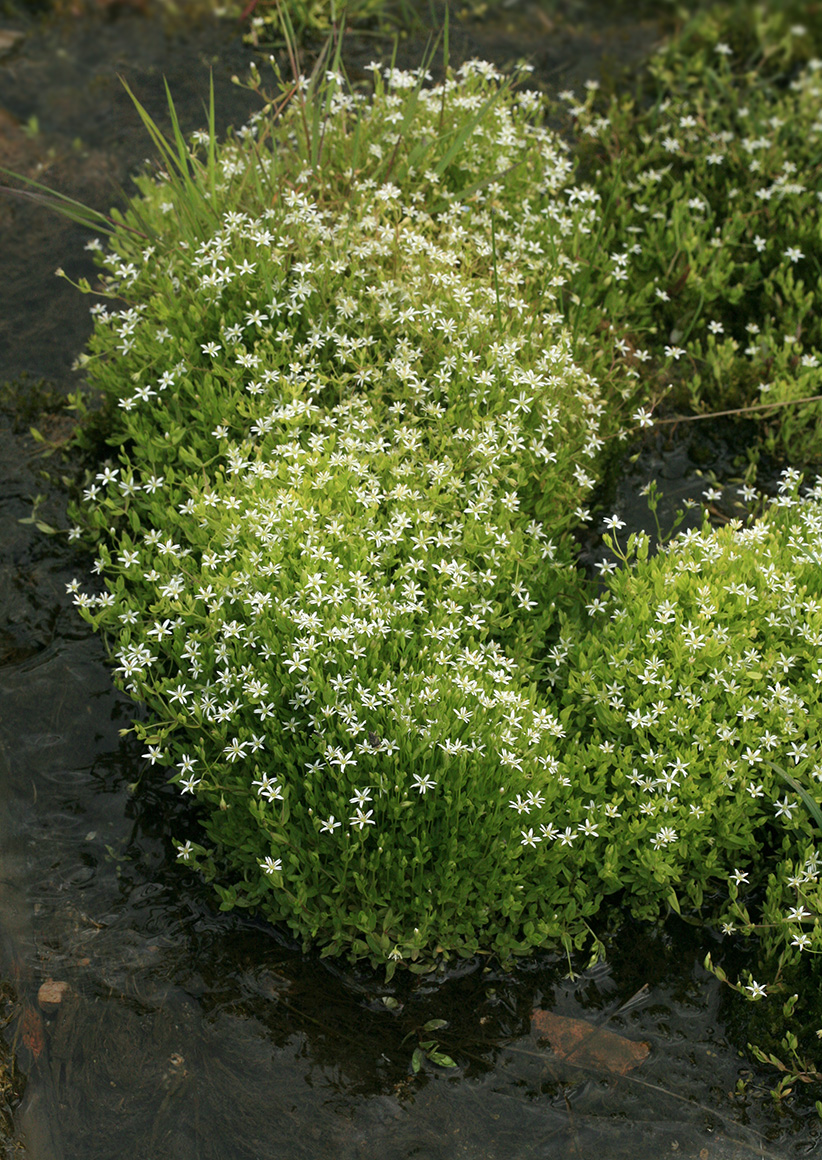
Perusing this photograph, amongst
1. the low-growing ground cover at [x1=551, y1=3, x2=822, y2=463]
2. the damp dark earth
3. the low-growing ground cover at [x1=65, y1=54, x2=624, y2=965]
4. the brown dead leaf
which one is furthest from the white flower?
the low-growing ground cover at [x1=551, y1=3, x2=822, y2=463]

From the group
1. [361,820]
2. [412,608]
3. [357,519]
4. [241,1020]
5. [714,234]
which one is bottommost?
[241,1020]

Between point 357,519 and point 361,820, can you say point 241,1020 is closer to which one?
point 361,820

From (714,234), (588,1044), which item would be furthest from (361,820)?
(714,234)

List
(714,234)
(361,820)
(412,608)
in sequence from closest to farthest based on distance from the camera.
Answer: (361,820), (412,608), (714,234)

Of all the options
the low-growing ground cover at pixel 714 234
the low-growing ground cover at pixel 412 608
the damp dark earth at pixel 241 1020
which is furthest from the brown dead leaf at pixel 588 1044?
the low-growing ground cover at pixel 714 234

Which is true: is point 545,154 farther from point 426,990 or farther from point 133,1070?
point 133,1070

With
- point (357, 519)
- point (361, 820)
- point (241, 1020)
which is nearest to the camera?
point (361, 820)
